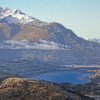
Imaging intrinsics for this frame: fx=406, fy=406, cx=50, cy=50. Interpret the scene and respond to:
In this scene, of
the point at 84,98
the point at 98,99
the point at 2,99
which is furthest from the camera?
the point at 98,99

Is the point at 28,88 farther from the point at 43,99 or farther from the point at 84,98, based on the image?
the point at 84,98

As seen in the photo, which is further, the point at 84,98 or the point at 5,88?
the point at 84,98

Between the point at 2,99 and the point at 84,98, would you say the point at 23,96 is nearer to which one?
the point at 2,99

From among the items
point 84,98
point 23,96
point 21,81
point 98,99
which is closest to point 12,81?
point 21,81

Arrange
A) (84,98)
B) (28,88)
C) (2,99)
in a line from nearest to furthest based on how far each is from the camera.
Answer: (2,99) → (28,88) → (84,98)

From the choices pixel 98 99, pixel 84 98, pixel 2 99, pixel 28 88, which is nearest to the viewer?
pixel 2 99

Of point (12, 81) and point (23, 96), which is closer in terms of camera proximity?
point (23, 96)

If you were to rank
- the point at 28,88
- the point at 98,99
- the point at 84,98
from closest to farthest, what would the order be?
1. the point at 28,88
2. the point at 84,98
3. the point at 98,99

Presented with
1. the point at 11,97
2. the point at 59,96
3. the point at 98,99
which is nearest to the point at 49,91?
the point at 59,96
